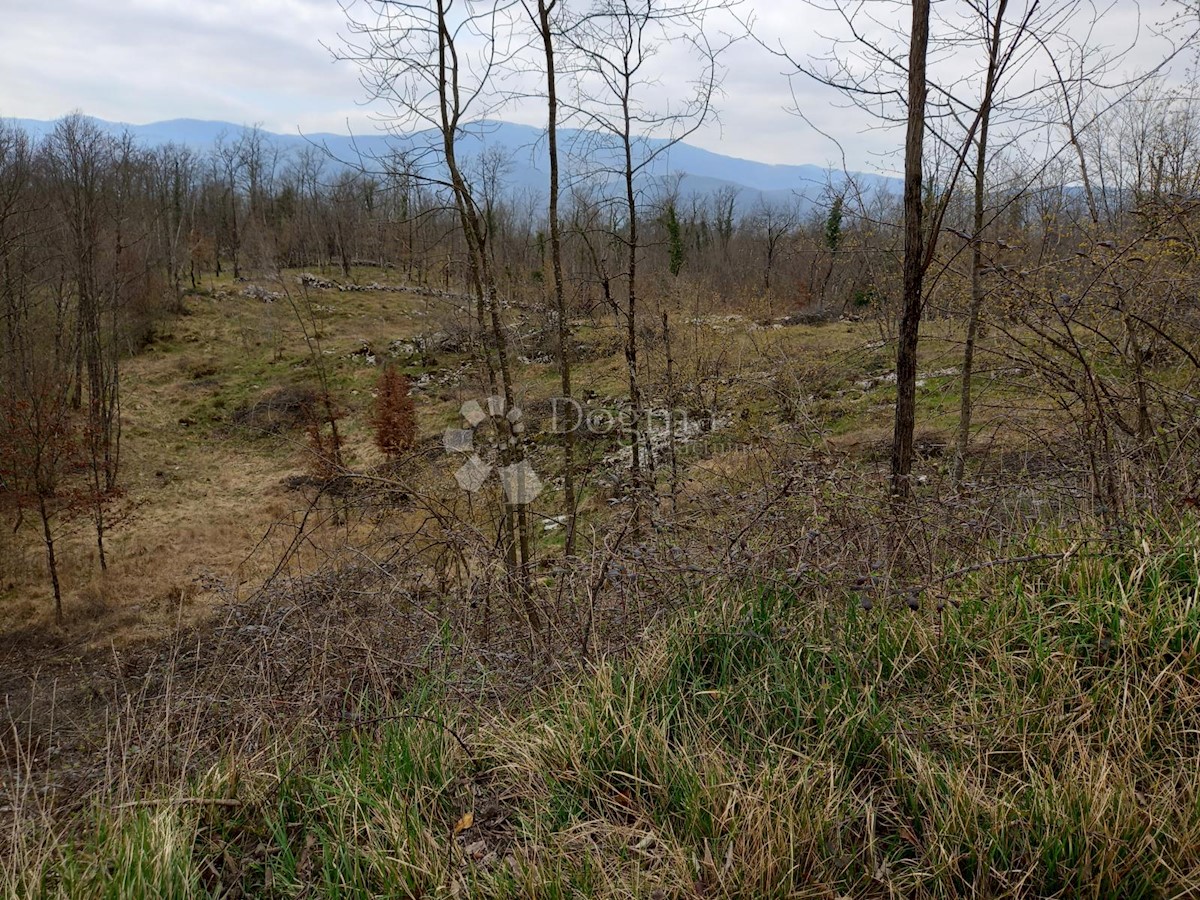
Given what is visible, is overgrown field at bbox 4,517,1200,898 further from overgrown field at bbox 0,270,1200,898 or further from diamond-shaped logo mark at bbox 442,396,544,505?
diamond-shaped logo mark at bbox 442,396,544,505

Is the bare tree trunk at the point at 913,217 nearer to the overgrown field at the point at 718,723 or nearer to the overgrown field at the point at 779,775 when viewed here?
the overgrown field at the point at 718,723

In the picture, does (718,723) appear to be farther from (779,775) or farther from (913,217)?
(913,217)

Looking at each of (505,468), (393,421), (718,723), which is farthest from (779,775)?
(393,421)

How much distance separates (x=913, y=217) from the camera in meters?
3.94

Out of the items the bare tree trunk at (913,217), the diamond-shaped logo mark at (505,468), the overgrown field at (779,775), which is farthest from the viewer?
the diamond-shaped logo mark at (505,468)

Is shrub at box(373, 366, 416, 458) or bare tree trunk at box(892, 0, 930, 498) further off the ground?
bare tree trunk at box(892, 0, 930, 498)

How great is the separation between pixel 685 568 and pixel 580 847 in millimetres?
1290

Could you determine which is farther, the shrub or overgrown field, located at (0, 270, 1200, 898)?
the shrub

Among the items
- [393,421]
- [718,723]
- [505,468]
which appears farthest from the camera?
[393,421]

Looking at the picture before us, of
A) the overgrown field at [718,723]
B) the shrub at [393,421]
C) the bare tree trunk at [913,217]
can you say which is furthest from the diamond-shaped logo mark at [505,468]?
the shrub at [393,421]

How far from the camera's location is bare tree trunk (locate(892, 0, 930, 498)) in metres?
3.90

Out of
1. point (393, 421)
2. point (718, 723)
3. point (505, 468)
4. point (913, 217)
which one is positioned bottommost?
point (393, 421)

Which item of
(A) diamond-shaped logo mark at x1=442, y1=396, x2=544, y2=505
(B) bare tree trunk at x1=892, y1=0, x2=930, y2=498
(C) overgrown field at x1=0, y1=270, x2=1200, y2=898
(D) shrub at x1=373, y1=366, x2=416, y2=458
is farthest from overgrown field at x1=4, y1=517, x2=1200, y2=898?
(D) shrub at x1=373, y1=366, x2=416, y2=458

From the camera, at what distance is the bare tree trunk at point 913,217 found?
12.8 ft
